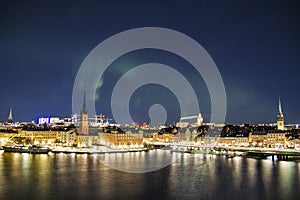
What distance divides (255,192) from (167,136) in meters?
44.2

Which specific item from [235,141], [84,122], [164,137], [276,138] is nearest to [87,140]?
[84,122]

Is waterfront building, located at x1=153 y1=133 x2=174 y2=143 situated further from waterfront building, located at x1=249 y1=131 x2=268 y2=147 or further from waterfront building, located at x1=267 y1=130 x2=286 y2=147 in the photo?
waterfront building, located at x1=267 y1=130 x2=286 y2=147

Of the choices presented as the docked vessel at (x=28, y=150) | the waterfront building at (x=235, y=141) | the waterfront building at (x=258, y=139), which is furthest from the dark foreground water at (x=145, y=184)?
the waterfront building at (x=235, y=141)

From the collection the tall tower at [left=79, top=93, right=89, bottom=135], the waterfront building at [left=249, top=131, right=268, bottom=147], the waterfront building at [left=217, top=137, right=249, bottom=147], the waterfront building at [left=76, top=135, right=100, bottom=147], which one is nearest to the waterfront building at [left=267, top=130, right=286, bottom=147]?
the waterfront building at [left=249, top=131, right=268, bottom=147]

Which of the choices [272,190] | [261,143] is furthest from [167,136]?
[272,190]

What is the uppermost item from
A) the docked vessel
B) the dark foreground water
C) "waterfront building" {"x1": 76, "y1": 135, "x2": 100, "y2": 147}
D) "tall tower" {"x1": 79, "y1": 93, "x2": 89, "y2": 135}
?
"tall tower" {"x1": 79, "y1": 93, "x2": 89, "y2": 135}

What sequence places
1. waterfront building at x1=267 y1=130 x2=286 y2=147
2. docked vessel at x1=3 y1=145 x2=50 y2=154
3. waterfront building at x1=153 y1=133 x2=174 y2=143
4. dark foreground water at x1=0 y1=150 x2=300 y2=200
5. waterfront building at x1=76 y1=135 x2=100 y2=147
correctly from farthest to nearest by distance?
1. waterfront building at x1=153 y1=133 x2=174 y2=143
2. waterfront building at x1=267 y1=130 x2=286 y2=147
3. waterfront building at x1=76 y1=135 x2=100 y2=147
4. docked vessel at x1=3 y1=145 x2=50 y2=154
5. dark foreground water at x1=0 y1=150 x2=300 y2=200

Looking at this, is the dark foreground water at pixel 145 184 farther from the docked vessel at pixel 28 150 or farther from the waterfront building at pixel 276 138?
the waterfront building at pixel 276 138

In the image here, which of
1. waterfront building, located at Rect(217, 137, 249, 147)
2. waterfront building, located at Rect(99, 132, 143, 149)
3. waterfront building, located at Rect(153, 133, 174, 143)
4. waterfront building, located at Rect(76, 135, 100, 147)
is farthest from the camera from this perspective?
waterfront building, located at Rect(153, 133, 174, 143)

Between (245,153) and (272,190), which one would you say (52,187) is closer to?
(272,190)

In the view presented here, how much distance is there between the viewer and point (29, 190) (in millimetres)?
10711

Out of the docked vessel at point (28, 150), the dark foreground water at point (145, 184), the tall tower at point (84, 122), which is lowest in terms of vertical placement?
the dark foreground water at point (145, 184)

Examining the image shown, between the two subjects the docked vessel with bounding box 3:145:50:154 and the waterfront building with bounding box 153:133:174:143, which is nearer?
the docked vessel with bounding box 3:145:50:154

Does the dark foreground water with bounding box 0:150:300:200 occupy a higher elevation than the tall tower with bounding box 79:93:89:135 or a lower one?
lower
